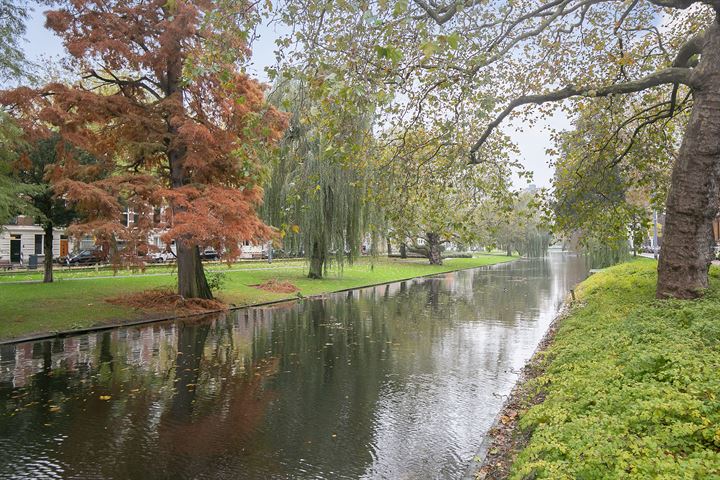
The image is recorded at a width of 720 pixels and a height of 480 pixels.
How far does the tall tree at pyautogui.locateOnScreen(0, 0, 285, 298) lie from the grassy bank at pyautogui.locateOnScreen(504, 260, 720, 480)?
1058cm

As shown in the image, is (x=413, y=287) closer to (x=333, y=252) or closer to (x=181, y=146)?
(x=333, y=252)

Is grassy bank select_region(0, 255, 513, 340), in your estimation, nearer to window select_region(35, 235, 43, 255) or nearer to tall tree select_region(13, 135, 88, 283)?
tall tree select_region(13, 135, 88, 283)

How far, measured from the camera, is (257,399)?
7.50 m

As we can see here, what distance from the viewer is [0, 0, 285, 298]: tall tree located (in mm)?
14922

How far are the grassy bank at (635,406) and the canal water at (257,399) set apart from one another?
1250 mm

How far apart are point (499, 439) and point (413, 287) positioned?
23747 mm

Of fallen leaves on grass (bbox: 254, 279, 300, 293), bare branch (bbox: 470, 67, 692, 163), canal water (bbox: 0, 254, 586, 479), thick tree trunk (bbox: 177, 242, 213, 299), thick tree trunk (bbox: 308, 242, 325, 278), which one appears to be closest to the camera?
canal water (bbox: 0, 254, 586, 479)

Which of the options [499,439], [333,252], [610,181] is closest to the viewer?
[499,439]

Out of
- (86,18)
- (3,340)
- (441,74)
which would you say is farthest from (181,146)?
(441,74)

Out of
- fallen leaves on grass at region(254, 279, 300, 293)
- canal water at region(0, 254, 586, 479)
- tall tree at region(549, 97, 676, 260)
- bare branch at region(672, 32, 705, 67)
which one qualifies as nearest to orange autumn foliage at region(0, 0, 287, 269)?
canal water at region(0, 254, 586, 479)

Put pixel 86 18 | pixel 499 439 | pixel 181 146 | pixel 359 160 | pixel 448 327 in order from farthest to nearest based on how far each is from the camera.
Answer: pixel 181 146 → pixel 86 18 → pixel 448 327 → pixel 359 160 → pixel 499 439

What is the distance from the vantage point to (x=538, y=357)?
9.09 m

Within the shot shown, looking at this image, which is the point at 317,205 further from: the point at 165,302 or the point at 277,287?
the point at 165,302

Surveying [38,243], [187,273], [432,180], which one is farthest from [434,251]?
[432,180]
